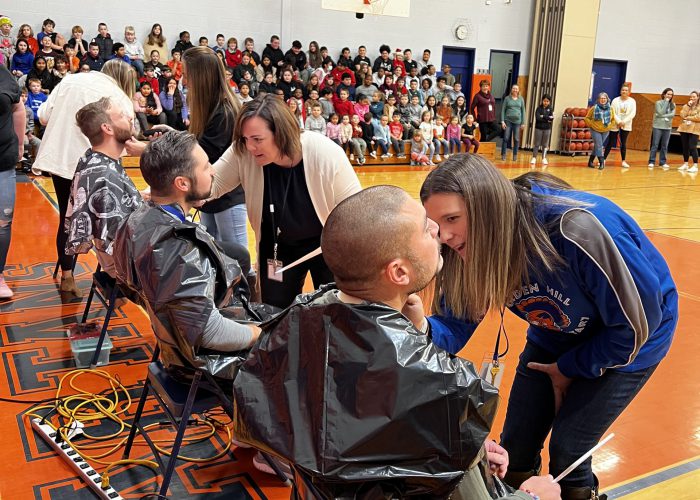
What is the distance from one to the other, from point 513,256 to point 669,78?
21.3 meters

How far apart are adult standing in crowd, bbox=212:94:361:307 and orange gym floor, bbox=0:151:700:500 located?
2.93 ft

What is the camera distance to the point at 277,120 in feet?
9.01

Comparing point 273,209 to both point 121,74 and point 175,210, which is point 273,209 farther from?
point 121,74

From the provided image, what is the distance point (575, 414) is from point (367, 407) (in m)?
0.96

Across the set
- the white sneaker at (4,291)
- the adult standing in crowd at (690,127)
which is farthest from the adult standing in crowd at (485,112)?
the white sneaker at (4,291)

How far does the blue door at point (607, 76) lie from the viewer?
19016 mm

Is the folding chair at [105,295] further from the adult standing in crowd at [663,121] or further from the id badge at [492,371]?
the adult standing in crowd at [663,121]

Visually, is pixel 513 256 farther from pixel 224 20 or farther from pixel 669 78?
pixel 669 78

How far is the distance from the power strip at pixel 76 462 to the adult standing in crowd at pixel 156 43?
36.3ft

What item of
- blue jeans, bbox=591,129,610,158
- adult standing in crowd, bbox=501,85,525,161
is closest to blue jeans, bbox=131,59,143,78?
adult standing in crowd, bbox=501,85,525,161

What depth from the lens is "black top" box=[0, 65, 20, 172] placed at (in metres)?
4.09

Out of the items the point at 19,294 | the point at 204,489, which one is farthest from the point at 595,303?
the point at 19,294

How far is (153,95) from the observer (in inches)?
455

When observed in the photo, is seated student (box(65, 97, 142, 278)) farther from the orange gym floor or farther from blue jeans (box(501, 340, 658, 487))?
blue jeans (box(501, 340, 658, 487))
